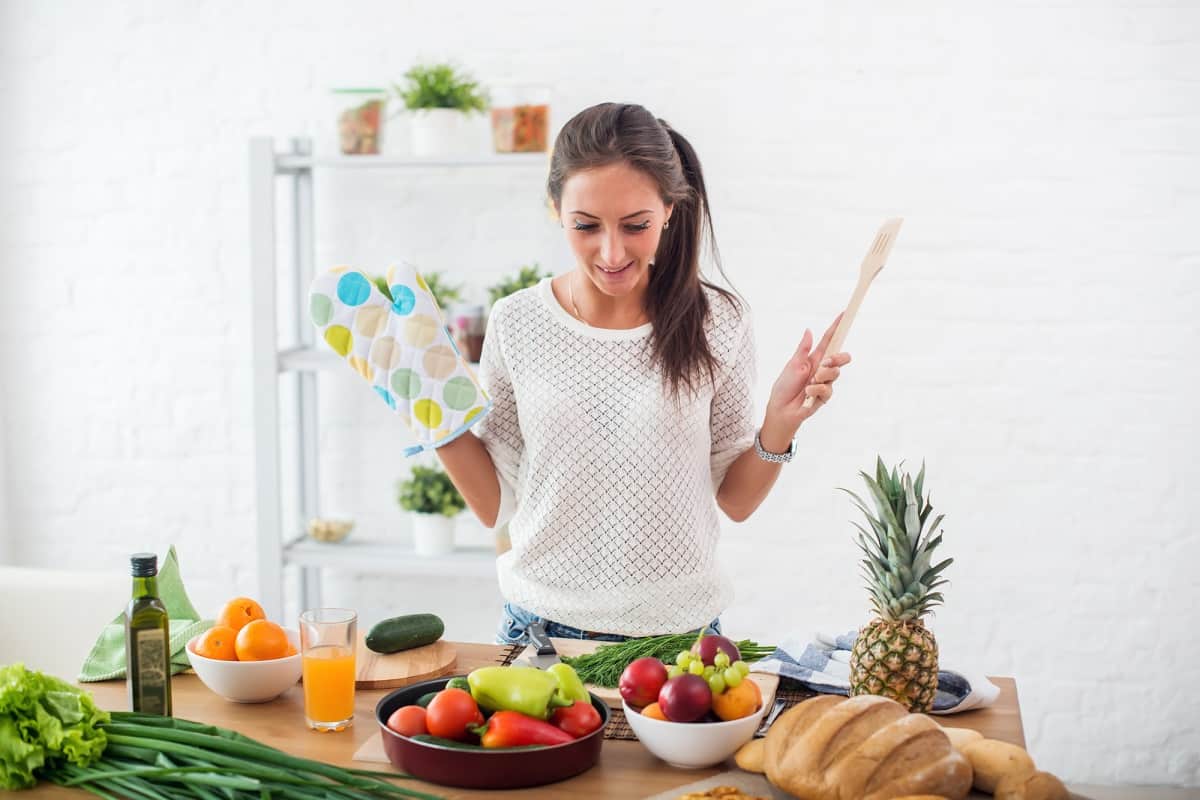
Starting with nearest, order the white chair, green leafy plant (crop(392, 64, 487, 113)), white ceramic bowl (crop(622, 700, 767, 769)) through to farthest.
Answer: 1. white ceramic bowl (crop(622, 700, 767, 769))
2. the white chair
3. green leafy plant (crop(392, 64, 487, 113))

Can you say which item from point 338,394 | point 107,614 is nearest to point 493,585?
point 338,394

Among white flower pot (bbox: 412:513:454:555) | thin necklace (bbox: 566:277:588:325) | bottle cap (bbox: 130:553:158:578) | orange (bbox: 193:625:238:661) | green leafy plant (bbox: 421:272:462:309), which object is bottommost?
white flower pot (bbox: 412:513:454:555)

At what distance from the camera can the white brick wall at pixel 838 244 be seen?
3.04m

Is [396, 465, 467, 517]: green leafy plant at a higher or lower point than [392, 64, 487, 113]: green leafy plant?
lower

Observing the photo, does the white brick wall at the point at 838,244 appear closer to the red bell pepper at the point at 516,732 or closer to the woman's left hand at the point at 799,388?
the woman's left hand at the point at 799,388

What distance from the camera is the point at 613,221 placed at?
1.81 meters

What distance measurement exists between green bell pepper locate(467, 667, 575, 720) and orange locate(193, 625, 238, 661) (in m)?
0.38

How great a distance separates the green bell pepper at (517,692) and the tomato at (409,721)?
0.22 feet

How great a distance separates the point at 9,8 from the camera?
3381 millimetres

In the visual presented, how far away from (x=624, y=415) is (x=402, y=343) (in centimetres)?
39

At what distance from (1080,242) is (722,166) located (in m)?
0.92

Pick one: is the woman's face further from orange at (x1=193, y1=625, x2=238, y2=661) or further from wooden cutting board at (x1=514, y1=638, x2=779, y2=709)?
orange at (x1=193, y1=625, x2=238, y2=661)

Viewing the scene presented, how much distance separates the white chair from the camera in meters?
2.12

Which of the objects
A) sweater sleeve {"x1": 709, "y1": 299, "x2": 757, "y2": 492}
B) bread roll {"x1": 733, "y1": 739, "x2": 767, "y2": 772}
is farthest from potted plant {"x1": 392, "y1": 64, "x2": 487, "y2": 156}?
bread roll {"x1": 733, "y1": 739, "x2": 767, "y2": 772}
